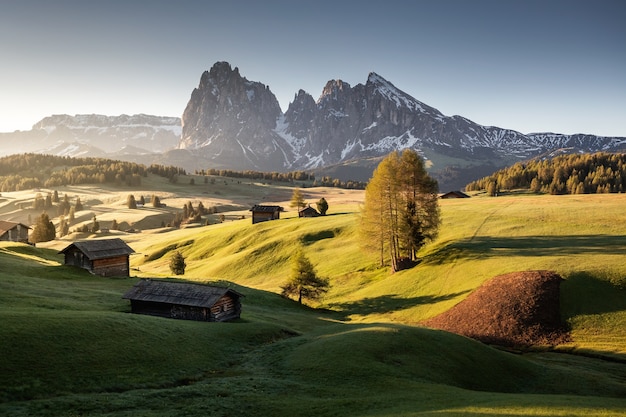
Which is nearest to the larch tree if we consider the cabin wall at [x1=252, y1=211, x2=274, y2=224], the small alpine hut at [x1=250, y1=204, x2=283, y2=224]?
the small alpine hut at [x1=250, y1=204, x2=283, y2=224]

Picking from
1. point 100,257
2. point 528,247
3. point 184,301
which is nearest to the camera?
point 184,301

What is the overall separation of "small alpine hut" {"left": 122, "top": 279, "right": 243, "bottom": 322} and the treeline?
144m

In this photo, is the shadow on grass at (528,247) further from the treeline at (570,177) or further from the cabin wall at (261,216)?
the treeline at (570,177)

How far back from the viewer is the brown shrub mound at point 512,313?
44531 mm

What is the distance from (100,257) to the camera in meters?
67.8

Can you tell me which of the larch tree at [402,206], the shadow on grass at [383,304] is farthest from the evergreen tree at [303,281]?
the larch tree at [402,206]

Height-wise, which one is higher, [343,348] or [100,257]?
[100,257]

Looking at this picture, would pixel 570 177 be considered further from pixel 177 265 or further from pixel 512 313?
pixel 177 265

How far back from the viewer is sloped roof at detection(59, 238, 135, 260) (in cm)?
6681

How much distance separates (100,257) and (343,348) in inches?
2014

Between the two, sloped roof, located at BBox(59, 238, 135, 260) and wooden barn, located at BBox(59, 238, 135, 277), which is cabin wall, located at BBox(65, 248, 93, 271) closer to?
wooden barn, located at BBox(59, 238, 135, 277)

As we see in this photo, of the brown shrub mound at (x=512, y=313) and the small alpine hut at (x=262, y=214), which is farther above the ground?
the small alpine hut at (x=262, y=214)

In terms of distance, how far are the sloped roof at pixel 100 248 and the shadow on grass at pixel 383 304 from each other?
37.7 metres

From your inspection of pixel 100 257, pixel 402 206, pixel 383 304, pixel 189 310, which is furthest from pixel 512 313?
pixel 100 257
